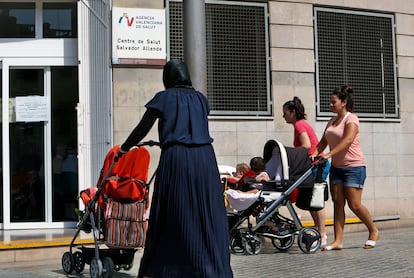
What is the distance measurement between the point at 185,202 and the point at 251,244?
147 inches

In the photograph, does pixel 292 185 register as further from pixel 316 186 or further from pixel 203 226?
pixel 203 226

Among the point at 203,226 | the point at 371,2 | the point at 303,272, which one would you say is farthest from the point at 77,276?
the point at 371,2

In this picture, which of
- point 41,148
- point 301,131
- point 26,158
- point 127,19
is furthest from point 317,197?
point 26,158

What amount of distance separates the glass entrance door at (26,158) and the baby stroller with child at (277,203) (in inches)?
142

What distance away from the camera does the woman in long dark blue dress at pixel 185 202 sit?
194 inches

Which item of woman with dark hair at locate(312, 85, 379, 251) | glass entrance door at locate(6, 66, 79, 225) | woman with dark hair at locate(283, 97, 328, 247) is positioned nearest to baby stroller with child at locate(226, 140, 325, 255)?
woman with dark hair at locate(312, 85, 379, 251)

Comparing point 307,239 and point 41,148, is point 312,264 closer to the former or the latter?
point 307,239

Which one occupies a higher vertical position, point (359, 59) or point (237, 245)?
point (359, 59)

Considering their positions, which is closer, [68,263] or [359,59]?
[68,263]

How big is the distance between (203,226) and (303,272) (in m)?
2.48

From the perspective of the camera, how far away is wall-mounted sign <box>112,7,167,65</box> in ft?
35.4

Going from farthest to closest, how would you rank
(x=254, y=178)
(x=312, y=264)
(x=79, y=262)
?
(x=254, y=178), (x=312, y=264), (x=79, y=262)

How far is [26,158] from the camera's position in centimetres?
1089

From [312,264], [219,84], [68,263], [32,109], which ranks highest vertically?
[219,84]
